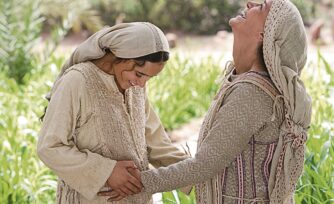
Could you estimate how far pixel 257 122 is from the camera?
7.95ft

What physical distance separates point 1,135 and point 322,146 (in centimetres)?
234

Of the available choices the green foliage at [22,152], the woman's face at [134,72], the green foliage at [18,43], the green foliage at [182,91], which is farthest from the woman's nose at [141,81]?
the green foliage at [18,43]

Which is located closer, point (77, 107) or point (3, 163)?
point (77, 107)

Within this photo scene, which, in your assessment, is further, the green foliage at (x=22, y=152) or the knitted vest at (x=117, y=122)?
the green foliage at (x=22, y=152)

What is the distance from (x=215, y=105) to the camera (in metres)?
2.51

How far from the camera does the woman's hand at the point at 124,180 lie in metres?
2.47

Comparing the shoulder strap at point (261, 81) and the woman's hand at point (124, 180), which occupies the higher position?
the shoulder strap at point (261, 81)

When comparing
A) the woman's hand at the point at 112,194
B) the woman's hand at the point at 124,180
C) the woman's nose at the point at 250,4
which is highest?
the woman's nose at the point at 250,4

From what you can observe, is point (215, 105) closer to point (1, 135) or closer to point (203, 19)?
point (1, 135)

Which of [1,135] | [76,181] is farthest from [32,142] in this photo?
[76,181]

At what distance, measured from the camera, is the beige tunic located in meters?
2.40

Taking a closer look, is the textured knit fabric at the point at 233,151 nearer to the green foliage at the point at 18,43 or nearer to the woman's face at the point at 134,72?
the woman's face at the point at 134,72

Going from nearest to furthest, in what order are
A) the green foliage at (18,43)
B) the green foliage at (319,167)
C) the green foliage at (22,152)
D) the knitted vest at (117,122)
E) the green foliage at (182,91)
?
1. the knitted vest at (117,122)
2. the green foliage at (319,167)
3. the green foliage at (22,152)
4. the green foliage at (182,91)
5. the green foliage at (18,43)

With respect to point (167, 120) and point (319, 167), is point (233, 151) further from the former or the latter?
point (167, 120)
